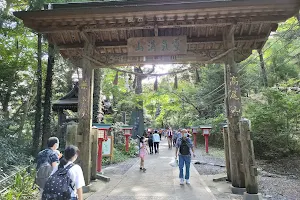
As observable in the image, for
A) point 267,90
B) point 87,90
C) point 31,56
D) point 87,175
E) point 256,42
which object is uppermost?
point 31,56

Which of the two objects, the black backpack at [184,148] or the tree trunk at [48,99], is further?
the tree trunk at [48,99]

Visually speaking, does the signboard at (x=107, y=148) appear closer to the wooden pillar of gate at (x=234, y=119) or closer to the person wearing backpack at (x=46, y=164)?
the wooden pillar of gate at (x=234, y=119)

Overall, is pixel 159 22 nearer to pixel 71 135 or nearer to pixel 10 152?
pixel 71 135

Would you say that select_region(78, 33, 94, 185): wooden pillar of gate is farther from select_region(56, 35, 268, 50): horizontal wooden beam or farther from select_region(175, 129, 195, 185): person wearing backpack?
select_region(175, 129, 195, 185): person wearing backpack

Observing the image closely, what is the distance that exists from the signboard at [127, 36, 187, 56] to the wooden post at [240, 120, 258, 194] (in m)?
2.68

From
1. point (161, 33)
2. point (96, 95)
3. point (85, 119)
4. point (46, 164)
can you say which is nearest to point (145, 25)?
point (161, 33)

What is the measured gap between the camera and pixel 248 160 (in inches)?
204

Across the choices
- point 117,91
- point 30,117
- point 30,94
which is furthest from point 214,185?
point 30,117

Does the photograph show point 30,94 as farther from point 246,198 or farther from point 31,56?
point 246,198

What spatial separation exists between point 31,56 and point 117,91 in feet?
21.8

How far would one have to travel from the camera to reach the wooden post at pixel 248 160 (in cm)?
506

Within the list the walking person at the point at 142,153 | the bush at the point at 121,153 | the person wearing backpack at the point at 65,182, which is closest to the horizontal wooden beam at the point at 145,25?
the person wearing backpack at the point at 65,182

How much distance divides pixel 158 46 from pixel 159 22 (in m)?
0.74

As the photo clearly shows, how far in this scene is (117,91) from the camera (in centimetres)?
1781
